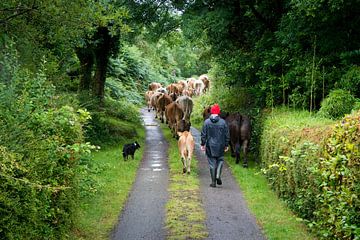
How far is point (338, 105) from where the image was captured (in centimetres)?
1209

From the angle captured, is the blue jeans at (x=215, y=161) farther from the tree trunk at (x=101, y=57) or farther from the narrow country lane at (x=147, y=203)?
the tree trunk at (x=101, y=57)

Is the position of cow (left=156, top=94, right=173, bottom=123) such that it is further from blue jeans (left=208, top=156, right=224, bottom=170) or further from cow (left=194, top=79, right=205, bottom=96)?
blue jeans (left=208, top=156, right=224, bottom=170)

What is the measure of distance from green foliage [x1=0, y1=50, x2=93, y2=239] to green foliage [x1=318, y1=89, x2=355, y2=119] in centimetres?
660

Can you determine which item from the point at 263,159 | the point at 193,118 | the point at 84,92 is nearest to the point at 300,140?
the point at 263,159

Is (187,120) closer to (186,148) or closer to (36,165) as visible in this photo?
(186,148)

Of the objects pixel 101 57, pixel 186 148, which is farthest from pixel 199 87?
pixel 186 148

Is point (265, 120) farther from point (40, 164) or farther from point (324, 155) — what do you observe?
point (40, 164)

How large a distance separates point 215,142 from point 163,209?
9.50 ft

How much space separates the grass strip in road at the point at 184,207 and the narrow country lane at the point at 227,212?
162 mm

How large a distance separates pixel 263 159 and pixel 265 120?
1.50m

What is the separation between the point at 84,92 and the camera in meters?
22.0

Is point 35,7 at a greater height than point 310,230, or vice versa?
point 35,7

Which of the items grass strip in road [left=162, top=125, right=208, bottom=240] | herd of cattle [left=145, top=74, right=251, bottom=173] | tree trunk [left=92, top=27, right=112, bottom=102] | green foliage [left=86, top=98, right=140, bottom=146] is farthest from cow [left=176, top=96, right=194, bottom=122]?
grass strip in road [left=162, top=125, right=208, bottom=240]

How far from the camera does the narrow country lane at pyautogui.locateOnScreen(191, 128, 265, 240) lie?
8.94 meters
